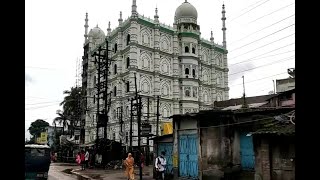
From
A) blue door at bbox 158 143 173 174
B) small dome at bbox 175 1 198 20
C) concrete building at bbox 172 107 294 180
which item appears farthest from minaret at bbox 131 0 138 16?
concrete building at bbox 172 107 294 180

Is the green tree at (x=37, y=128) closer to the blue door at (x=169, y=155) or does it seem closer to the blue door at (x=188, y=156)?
the blue door at (x=169, y=155)

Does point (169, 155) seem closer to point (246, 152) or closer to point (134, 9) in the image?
point (246, 152)

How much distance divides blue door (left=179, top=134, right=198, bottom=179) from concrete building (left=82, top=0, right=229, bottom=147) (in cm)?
2897

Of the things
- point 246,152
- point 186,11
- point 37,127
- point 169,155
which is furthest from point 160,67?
point 37,127

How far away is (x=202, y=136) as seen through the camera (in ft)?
63.1

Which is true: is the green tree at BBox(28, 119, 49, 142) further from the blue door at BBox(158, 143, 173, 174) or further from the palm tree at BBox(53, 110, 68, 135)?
the blue door at BBox(158, 143, 173, 174)

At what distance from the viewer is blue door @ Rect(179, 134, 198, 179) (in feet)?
64.2

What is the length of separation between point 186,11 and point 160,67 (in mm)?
11756

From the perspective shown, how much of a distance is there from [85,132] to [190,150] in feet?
153

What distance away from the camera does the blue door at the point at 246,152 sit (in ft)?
62.2

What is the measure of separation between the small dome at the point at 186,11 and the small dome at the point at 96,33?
1534 centimetres

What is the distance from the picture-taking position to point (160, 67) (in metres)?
55.3
